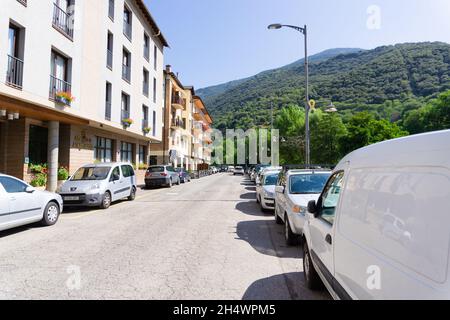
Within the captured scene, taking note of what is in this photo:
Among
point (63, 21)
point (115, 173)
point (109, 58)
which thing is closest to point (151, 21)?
point (109, 58)

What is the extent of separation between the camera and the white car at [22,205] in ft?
22.0

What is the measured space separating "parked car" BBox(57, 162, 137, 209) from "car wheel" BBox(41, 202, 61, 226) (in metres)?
2.33

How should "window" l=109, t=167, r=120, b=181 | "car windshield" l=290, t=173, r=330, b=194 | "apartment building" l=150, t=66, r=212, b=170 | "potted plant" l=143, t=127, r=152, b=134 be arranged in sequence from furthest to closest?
"apartment building" l=150, t=66, r=212, b=170
"potted plant" l=143, t=127, r=152, b=134
"window" l=109, t=167, r=120, b=181
"car windshield" l=290, t=173, r=330, b=194

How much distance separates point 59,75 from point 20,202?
9.77 meters

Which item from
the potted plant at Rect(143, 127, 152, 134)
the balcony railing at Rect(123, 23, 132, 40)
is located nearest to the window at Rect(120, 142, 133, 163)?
the potted plant at Rect(143, 127, 152, 134)

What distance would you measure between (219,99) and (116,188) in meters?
132

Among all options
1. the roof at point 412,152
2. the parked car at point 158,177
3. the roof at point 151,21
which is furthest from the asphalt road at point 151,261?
the roof at point 151,21

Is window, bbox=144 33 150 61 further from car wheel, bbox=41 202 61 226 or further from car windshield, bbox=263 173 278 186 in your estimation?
car wheel, bbox=41 202 61 226

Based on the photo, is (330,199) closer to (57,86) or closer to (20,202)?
(20,202)

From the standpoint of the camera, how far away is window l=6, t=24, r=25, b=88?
11406 millimetres

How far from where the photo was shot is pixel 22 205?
714 centimetres

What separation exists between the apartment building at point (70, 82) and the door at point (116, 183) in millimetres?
4022
